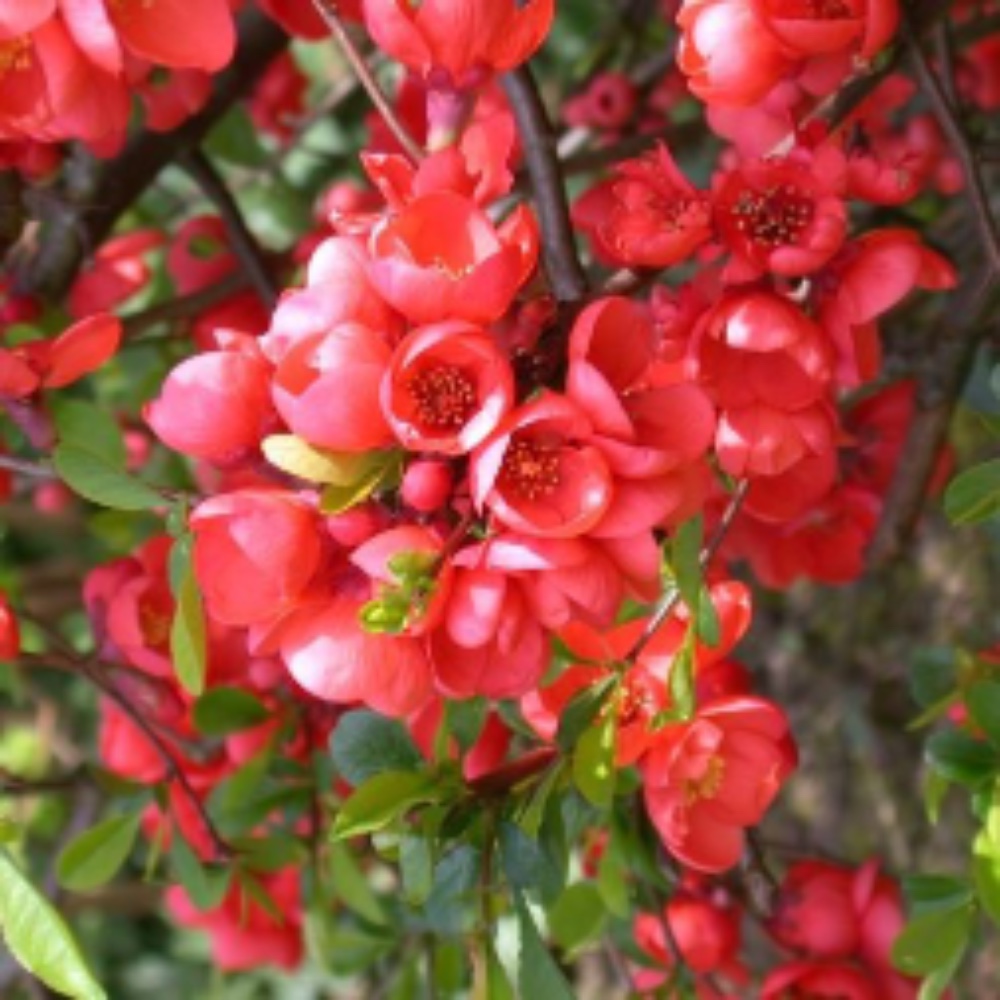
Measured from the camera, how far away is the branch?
0.86m

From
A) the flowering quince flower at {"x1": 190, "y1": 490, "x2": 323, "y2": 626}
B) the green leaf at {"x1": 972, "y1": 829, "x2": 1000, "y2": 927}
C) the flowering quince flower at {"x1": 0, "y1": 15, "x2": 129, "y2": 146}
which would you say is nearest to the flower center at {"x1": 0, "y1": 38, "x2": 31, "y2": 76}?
the flowering quince flower at {"x1": 0, "y1": 15, "x2": 129, "y2": 146}

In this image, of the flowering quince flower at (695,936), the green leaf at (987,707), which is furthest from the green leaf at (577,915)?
the green leaf at (987,707)

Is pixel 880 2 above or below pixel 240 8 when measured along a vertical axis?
above

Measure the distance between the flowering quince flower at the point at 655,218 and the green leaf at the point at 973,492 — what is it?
16 centimetres

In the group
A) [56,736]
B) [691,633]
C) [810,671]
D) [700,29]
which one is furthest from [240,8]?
[56,736]

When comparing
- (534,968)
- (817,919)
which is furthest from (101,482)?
(817,919)

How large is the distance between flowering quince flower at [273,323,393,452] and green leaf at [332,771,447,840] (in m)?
0.19

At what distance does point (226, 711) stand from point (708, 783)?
302 mm

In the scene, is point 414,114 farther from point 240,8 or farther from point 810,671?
point 810,671

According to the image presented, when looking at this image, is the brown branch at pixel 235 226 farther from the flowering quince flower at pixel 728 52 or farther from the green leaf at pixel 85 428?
the flowering quince flower at pixel 728 52

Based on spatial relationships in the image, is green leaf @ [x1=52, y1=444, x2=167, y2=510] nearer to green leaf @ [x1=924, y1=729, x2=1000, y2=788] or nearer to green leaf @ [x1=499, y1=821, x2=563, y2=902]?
green leaf @ [x1=499, y1=821, x2=563, y2=902]

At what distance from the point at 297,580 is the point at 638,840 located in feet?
1.14

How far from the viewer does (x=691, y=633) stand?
850mm

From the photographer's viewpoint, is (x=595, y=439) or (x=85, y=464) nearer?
(x=595, y=439)
